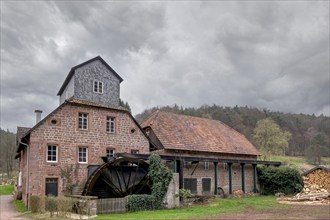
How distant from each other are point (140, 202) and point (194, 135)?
11.6 metres

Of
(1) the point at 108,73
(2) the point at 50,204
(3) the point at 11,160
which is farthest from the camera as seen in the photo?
(3) the point at 11,160

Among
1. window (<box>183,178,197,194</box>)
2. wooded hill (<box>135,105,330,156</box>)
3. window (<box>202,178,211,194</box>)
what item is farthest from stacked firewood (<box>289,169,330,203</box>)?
wooded hill (<box>135,105,330,156</box>)

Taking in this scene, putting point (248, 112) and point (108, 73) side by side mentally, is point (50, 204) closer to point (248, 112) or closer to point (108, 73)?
point (108, 73)

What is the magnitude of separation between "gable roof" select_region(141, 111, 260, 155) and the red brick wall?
244cm

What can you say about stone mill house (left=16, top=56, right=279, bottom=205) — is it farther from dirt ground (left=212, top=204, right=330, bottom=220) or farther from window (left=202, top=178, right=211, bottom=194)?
dirt ground (left=212, top=204, right=330, bottom=220)

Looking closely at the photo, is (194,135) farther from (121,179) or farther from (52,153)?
(52,153)

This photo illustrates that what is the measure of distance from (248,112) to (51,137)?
254 feet

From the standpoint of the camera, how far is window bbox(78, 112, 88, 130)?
22733mm

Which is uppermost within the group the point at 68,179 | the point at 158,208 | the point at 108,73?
A: the point at 108,73

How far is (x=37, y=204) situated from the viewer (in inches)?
703

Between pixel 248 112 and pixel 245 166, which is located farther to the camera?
pixel 248 112

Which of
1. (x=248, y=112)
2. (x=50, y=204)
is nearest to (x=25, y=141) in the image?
(x=50, y=204)

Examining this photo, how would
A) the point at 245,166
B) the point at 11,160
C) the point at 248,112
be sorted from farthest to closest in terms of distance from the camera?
the point at 248,112, the point at 11,160, the point at 245,166

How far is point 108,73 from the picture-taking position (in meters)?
25.2
